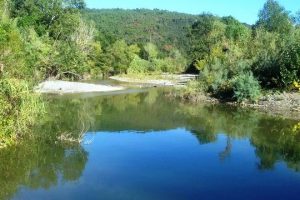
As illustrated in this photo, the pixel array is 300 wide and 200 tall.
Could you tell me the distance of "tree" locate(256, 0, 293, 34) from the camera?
9681cm

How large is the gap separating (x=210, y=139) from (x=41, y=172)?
1281 centimetres

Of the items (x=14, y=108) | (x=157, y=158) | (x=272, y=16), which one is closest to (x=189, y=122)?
(x=157, y=158)

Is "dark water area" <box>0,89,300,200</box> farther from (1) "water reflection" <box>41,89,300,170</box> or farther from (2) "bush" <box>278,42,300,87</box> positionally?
(2) "bush" <box>278,42,300,87</box>

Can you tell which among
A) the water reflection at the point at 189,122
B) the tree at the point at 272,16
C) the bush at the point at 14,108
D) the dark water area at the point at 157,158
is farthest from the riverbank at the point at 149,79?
the bush at the point at 14,108

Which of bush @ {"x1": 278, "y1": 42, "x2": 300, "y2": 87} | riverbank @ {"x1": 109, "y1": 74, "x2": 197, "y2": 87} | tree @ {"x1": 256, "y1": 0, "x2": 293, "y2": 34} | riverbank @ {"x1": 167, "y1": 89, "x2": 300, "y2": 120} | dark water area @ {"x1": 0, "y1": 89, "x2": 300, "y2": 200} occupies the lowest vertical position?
dark water area @ {"x1": 0, "y1": 89, "x2": 300, "y2": 200}

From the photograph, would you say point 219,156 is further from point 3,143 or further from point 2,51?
point 2,51

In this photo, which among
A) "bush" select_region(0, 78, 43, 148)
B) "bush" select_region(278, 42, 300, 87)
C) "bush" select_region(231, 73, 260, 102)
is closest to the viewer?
"bush" select_region(0, 78, 43, 148)

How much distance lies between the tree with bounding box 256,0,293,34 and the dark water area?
63.4 meters

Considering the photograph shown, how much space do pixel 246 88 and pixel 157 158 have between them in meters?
22.9

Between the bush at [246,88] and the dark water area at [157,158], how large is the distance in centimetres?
567

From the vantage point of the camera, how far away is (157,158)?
23.7 m

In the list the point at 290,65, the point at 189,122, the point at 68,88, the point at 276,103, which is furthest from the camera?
the point at 68,88

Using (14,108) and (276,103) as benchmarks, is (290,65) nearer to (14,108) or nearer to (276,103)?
(276,103)

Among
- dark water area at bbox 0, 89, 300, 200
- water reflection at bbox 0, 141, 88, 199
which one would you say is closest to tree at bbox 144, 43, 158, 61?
dark water area at bbox 0, 89, 300, 200
